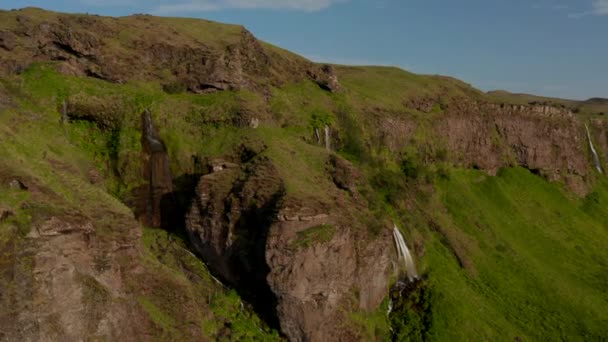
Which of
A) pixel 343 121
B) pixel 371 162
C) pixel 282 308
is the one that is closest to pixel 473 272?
pixel 371 162

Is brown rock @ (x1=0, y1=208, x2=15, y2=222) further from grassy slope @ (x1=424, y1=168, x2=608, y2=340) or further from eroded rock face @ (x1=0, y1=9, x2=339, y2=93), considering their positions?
grassy slope @ (x1=424, y1=168, x2=608, y2=340)

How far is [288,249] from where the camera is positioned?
23.2 metres

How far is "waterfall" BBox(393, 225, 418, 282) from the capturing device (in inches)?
1258

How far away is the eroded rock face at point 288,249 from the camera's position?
2344 cm

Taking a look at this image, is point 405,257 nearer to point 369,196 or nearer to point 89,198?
point 369,196

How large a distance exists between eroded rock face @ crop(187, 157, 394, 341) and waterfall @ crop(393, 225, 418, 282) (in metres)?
4.44

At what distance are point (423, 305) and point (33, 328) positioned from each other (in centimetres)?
2041

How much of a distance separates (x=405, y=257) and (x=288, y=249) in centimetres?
1159

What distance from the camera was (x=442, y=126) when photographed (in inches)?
1896

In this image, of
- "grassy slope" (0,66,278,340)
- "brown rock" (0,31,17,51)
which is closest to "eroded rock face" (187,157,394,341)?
"grassy slope" (0,66,278,340)

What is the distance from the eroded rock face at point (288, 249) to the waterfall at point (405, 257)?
444 cm

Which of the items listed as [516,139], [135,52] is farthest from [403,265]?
[516,139]

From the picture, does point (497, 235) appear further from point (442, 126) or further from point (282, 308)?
point (282, 308)

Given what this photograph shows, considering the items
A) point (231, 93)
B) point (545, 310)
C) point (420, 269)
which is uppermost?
point (231, 93)
